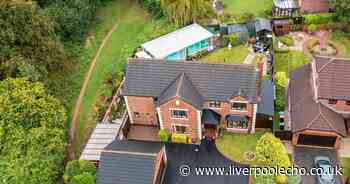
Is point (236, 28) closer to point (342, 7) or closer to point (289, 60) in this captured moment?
point (289, 60)

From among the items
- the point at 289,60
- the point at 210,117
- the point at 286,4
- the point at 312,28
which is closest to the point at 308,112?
the point at 210,117

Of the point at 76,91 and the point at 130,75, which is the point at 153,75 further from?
the point at 76,91

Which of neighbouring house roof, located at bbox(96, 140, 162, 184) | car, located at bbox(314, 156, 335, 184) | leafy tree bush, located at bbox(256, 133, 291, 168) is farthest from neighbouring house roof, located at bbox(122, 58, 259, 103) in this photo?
car, located at bbox(314, 156, 335, 184)

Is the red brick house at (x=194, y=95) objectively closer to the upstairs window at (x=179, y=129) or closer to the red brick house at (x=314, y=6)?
the upstairs window at (x=179, y=129)

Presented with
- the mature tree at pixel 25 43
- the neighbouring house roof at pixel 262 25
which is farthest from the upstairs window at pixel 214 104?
the mature tree at pixel 25 43

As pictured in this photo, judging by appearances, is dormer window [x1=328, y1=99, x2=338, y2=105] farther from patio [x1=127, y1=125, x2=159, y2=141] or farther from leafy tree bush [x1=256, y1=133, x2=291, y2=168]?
patio [x1=127, y1=125, x2=159, y2=141]

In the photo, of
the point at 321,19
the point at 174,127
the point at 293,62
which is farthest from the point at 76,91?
the point at 321,19
